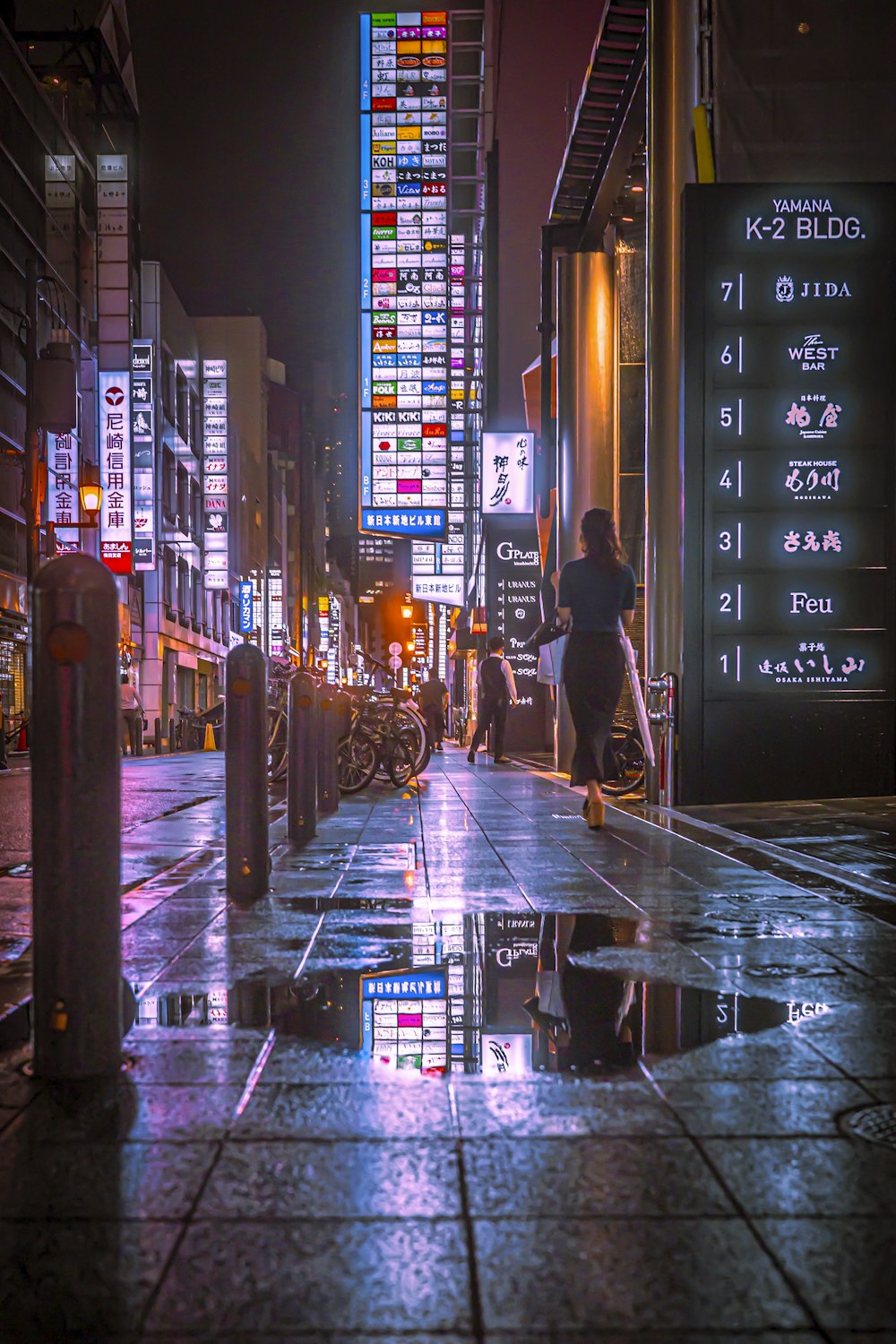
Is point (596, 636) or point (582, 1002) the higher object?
point (596, 636)

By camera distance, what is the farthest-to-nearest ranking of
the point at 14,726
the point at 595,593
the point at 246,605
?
the point at 246,605 → the point at 14,726 → the point at 595,593

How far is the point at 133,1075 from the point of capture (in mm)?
2766

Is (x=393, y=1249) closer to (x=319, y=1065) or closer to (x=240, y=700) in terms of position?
(x=319, y=1065)

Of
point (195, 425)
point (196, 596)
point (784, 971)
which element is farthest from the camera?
point (196, 596)

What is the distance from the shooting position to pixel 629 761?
12.5 meters

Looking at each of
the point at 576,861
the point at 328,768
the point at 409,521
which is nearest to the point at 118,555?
the point at 409,521

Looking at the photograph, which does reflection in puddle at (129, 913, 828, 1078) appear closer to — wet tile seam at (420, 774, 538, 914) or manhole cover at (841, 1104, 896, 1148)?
manhole cover at (841, 1104, 896, 1148)

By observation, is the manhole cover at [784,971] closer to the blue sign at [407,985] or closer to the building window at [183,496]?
the blue sign at [407,985]

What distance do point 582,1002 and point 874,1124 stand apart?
3.75 feet

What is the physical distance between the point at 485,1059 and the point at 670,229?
900cm

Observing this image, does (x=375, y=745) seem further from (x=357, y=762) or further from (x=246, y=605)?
(x=246, y=605)

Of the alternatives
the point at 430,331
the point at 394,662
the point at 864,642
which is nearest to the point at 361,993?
the point at 864,642

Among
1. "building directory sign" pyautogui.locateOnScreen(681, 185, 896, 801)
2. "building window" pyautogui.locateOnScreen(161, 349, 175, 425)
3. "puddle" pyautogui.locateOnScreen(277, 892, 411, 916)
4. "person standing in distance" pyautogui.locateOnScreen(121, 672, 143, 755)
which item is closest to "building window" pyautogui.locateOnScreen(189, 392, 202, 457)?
"building window" pyautogui.locateOnScreen(161, 349, 175, 425)

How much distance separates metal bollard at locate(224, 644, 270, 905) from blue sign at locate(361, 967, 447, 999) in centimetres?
149
